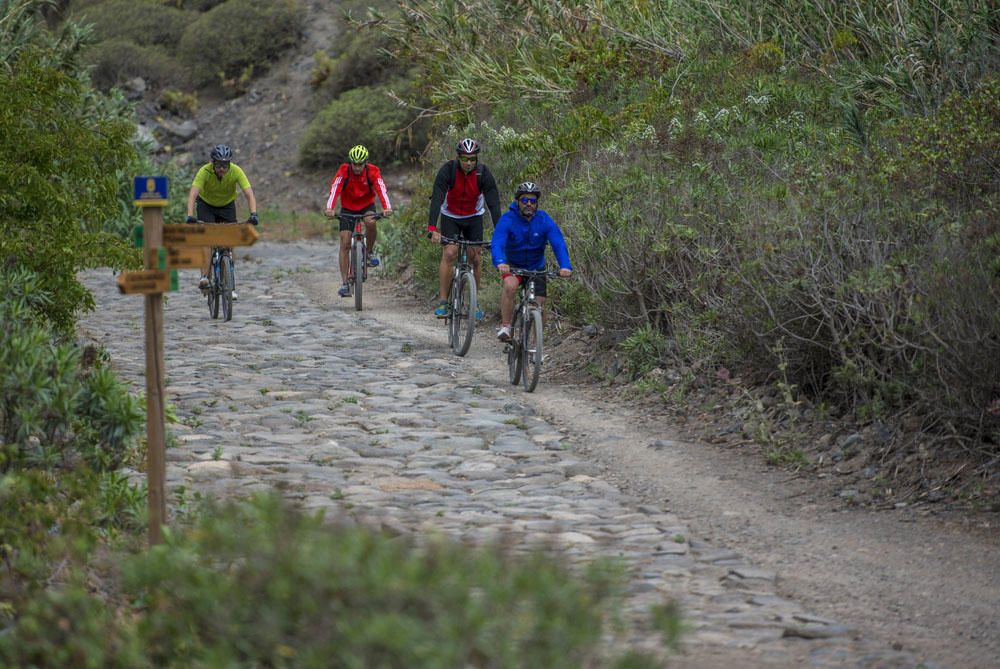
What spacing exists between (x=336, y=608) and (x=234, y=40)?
43.9m

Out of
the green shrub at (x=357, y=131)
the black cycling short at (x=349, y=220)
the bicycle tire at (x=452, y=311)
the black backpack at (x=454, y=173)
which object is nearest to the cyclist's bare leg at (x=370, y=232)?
the black cycling short at (x=349, y=220)

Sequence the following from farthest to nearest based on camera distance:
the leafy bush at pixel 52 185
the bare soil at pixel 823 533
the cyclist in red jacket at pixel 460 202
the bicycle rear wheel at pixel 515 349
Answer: the cyclist in red jacket at pixel 460 202 → the bicycle rear wheel at pixel 515 349 → the leafy bush at pixel 52 185 → the bare soil at pixel 823 533

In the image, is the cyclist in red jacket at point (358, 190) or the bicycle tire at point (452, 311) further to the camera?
the cyclist in red jacket at point (358, 190)

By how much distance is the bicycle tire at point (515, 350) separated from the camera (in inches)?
442

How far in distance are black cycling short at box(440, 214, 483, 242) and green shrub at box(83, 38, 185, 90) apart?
109 ft

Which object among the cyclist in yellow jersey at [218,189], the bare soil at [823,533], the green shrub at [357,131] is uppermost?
the green shrub at [357,131]

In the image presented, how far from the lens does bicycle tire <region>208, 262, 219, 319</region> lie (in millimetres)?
15219

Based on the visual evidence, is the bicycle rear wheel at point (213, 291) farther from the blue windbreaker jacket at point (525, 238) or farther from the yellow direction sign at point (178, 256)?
the yellow direction sign at point (178, 256)

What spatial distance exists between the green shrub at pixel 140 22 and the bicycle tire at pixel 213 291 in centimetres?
3324

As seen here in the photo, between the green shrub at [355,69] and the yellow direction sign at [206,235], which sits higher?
the green shrub at [355,69]

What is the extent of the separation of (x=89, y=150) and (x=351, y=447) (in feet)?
10.6

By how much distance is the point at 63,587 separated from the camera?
5.01 meters

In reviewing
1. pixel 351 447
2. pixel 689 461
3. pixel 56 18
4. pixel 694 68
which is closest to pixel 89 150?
pixel 351 447

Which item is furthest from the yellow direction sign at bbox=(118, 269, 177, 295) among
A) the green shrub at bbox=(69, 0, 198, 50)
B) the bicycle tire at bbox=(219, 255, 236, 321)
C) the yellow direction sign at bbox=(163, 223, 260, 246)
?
the green shrub at bbox=(69, 0, 198, 50)
